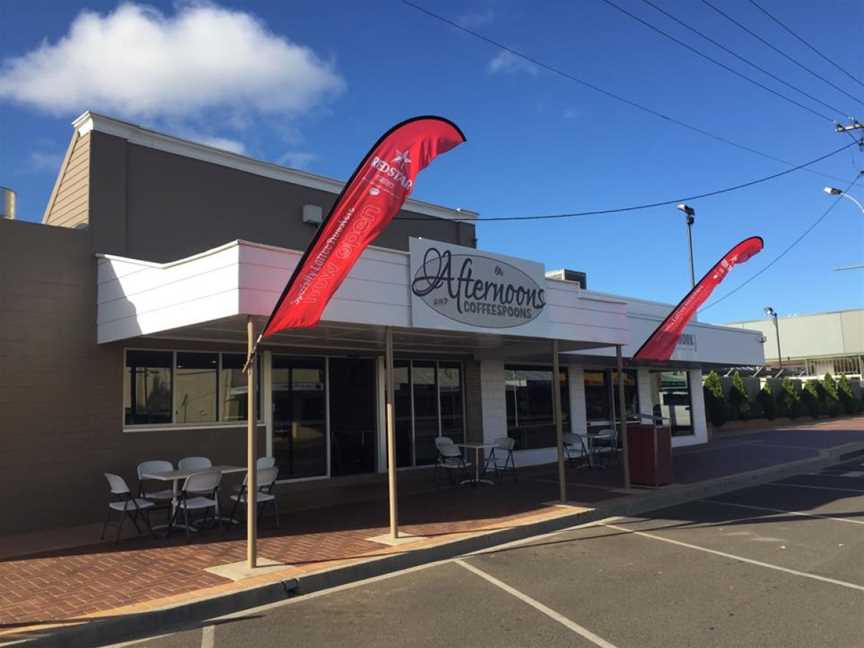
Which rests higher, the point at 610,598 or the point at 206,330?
the point at 206,330

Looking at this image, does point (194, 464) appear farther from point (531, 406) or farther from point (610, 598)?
point (531, 406)

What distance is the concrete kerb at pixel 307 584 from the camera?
5441 millimetres

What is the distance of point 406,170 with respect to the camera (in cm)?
779

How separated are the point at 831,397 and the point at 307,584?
1437 inches

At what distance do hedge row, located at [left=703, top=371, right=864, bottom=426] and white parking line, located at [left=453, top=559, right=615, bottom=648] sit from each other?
23232 millimetres

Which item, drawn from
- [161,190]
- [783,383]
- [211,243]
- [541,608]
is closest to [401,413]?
[211,243]

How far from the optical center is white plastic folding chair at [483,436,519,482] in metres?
13.5

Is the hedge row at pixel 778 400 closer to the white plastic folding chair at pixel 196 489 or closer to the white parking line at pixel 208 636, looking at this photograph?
the white plastic folding chair at pixel 196 489

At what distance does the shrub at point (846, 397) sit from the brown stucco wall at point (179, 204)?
1325 inches

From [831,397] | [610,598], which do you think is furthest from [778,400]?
[610,598]

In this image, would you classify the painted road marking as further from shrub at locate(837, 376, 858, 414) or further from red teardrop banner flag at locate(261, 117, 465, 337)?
shrub at locate(837, 376, 858, 414)

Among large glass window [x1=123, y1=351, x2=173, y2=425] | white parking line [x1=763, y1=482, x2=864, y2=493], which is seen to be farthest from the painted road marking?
large glass window [x1=123, y1=351, x2=173, y2=425]

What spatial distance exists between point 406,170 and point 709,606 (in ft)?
17.0

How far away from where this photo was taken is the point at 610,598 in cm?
620
